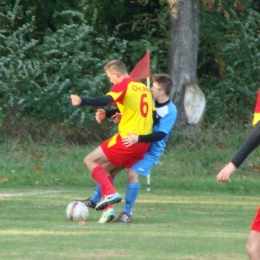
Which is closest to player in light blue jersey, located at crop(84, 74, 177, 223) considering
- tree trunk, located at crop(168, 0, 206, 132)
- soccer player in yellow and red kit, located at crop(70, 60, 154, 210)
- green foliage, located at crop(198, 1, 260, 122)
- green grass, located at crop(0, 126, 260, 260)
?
soccer player in yellow and red kit, located at crop(70, 60, 154, 210)

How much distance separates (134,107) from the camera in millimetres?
10586

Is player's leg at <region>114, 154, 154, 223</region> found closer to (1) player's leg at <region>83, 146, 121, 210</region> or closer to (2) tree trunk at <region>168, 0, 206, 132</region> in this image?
(1) player's leg at <region>83, 146, 121, 210</region>

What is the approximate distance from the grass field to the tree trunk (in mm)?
5099

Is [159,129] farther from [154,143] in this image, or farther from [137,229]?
[137,229]

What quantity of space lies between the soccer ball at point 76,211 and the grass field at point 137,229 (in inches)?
3.8

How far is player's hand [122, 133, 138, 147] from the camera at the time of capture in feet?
34.5

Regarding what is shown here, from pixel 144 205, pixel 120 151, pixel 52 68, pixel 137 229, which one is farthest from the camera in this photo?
pixel 52 68

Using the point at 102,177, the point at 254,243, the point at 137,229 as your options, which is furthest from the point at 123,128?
the point at 254,243

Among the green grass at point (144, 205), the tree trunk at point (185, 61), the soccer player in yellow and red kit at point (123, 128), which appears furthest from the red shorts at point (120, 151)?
the tree trunk at point (185, 61)

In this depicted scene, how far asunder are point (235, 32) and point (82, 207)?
11603 millimetres

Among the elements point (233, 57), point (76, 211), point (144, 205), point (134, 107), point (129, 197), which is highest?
point (233, 57)

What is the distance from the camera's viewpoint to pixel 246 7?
21.4 m

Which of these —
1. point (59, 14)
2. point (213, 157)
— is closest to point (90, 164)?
point (213, 157)

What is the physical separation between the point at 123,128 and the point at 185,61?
30.0ft
